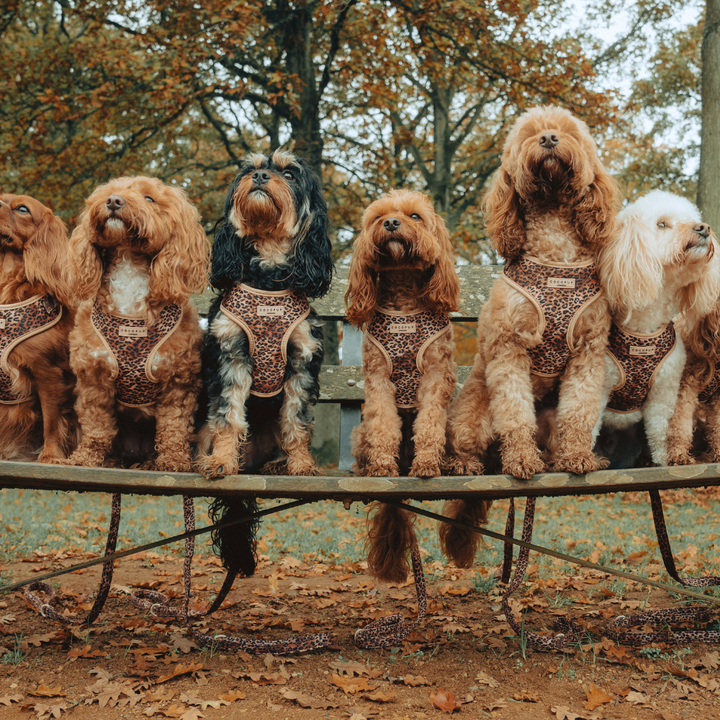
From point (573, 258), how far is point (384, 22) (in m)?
8.97

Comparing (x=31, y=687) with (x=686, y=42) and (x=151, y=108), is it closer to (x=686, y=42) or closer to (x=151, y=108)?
(x=151, y=108)

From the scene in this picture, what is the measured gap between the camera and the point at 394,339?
314 cm

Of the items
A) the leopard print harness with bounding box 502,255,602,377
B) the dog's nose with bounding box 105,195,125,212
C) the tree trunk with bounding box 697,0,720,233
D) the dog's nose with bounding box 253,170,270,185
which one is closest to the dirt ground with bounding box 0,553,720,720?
the leopard print harness with bounding box 502,255,602,377

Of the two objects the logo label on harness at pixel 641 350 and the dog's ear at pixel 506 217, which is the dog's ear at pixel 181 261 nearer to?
the dog's ear at pixel 506 217

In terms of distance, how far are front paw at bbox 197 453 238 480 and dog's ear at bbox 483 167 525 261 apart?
1.55m

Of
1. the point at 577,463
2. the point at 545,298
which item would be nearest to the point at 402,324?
the point at 545,298

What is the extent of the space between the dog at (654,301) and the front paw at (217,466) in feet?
5.65

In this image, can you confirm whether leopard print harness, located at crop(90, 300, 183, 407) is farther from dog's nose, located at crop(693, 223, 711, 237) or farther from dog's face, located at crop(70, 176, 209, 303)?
dog's nose, located at crop(693, 223, 711, 237)

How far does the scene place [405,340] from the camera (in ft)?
10.3

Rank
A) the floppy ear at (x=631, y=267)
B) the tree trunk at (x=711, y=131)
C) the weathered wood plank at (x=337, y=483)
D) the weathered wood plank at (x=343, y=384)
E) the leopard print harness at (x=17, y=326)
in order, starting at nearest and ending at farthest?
the weathered wood plank at (x=337, y=483) < the floppy ear at (x=631, y=267) < the leopard print harness at (x=17, y=326) < the weathered wood plank at (x=343, y=384) < the tree trunk at (x=711, y=131)

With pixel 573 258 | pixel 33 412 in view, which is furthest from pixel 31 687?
pixel 573 258

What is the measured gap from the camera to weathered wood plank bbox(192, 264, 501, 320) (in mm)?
4430

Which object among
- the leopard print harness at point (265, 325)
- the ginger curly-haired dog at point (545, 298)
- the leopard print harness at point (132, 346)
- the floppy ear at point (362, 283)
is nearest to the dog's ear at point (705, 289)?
the ginger curly-haired dog at point (545, 298)

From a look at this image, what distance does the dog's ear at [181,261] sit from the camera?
3.10m
